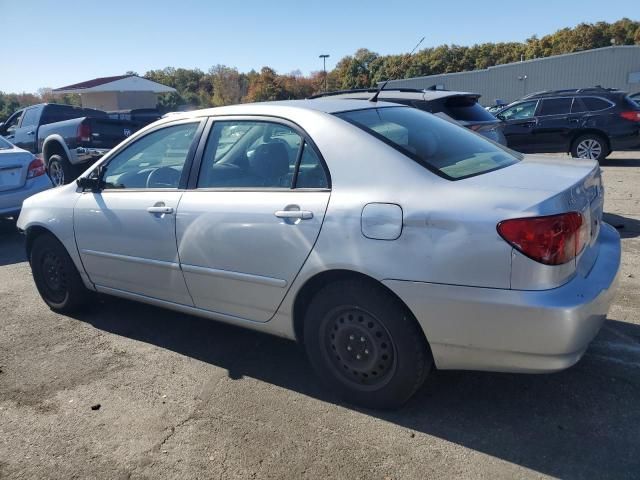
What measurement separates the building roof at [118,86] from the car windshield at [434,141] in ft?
142

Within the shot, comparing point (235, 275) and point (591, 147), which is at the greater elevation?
point (235, 275)

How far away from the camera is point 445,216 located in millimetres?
2588

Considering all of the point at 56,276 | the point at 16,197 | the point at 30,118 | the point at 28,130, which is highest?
the point at 30,118

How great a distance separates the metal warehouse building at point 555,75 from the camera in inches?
1572

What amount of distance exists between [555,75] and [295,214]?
46.4m

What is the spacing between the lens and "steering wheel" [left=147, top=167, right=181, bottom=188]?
3777mm

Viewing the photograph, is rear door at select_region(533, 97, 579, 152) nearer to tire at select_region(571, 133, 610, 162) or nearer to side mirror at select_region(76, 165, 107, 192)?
tire at select_region(571, 133, 610, 162)

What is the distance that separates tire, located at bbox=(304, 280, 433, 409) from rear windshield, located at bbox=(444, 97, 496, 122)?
4746 mm

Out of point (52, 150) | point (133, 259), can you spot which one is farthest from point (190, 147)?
point (52, 150)

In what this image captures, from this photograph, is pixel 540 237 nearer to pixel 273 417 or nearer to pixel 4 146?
pixel 273 417

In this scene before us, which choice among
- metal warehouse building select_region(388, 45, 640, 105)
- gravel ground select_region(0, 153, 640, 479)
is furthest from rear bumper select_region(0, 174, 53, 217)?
metal warehouse building select_region(388, 45, 640, 105)

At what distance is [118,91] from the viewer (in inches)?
1709

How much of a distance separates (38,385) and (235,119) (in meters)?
2.21

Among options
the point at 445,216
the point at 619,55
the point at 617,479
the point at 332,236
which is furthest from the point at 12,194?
the point at 619,55
